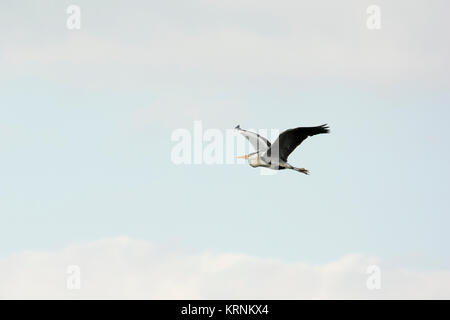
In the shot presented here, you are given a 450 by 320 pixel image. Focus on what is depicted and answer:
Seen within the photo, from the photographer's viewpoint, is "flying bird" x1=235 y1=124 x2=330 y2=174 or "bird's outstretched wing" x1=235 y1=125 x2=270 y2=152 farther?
"bird's outstretched wing" x1=235 y1=125 x2=270 y2=152

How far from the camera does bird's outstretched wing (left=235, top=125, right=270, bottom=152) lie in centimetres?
4084

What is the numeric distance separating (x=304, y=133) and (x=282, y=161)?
2.55 m

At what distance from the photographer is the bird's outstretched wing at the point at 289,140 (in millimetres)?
36938

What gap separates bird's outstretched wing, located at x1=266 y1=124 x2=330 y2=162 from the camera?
36938 millimetres

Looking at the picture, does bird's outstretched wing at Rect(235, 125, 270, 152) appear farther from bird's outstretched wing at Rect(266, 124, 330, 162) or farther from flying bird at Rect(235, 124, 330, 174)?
bird's outstretched wing at Rect(266, 124, 330, 162)

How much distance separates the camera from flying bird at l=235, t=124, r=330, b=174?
37.2 metres

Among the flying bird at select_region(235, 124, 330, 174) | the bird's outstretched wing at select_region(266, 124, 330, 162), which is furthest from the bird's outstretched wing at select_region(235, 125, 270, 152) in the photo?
the bird's outstretched wing at select_region(266, 124, 330, 162)

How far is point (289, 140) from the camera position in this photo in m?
38.0
